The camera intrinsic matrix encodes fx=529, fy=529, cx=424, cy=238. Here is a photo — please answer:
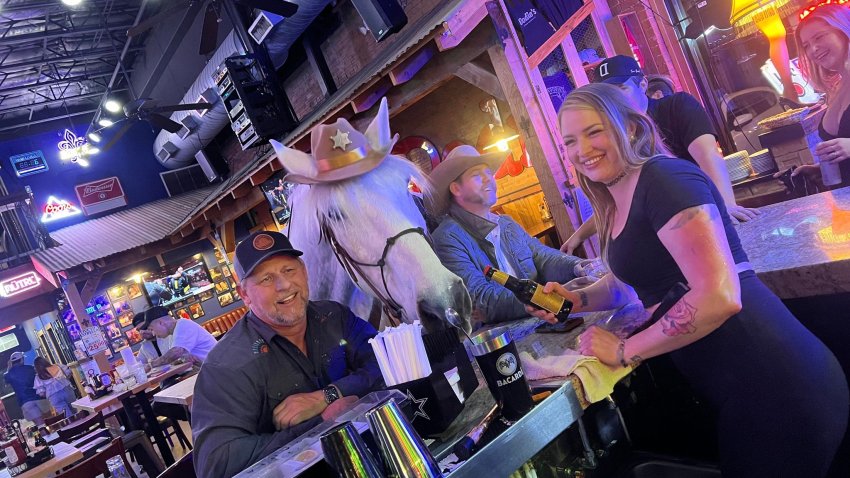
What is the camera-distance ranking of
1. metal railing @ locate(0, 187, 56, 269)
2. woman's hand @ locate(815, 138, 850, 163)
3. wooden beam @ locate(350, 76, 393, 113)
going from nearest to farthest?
1. woman's hand @ locate(815, 138, 850, 163)
2. wooden beam @ locate(350, 76, 393, 113)
3. metal railing @ locate(0, 187, 56, 269)

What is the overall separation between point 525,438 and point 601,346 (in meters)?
0.38

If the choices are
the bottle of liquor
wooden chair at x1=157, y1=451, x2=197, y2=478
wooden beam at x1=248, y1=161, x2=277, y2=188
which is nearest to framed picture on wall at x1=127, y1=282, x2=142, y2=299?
wooden beam at x1=248, y1=161, x2=277, y2=188

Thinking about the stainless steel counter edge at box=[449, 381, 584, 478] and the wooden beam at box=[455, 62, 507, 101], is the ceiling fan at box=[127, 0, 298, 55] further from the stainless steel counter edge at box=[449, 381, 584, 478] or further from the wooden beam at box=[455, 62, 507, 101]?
the stainless steel counter edge at box=[449, 381, 584, 478]

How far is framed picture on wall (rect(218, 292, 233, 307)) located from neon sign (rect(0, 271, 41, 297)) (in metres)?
4.49

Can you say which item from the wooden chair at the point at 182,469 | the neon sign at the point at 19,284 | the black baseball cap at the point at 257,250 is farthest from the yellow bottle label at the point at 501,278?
the neon sign at the point at 19,284

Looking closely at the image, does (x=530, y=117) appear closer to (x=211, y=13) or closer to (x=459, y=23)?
(x=459, y=23)

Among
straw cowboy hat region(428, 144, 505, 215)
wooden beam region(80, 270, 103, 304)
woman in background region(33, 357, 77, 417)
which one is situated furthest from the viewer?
wooden beam region(80, 270, 103, 304)

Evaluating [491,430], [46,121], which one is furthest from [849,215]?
[46,121]

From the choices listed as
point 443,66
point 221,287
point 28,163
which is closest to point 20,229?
point 28,163

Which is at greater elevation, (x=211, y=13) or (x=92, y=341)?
(x=211, y=13)

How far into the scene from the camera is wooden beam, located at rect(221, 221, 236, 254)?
11.5 m

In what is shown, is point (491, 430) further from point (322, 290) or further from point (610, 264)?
point (322, 290)

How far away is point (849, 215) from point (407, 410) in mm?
1817

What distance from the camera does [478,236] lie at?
11.0 feet
